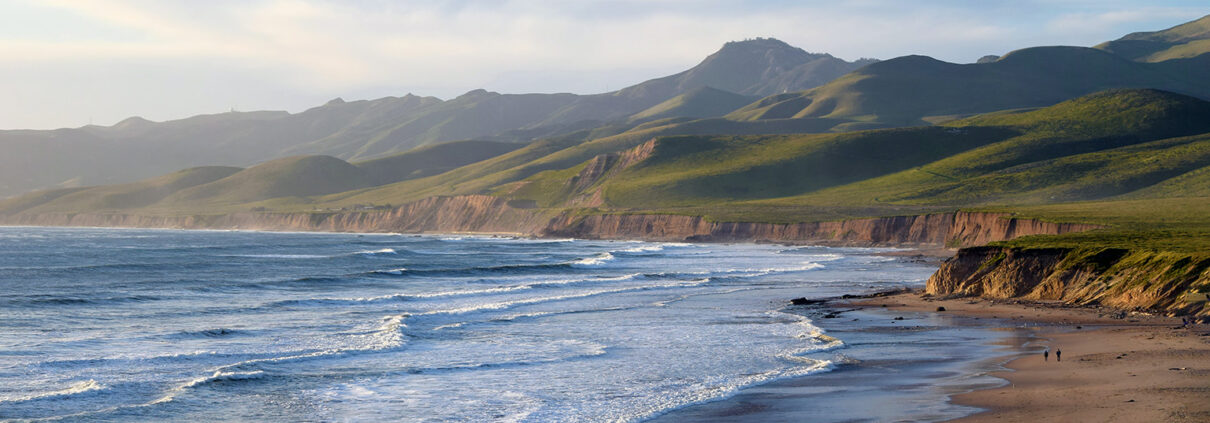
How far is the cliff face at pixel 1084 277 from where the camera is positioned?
3862 cm

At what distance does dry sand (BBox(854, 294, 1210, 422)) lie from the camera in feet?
74.5

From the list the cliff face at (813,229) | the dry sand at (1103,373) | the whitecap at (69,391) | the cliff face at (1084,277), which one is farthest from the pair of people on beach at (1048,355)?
the cliff face at (813,229)

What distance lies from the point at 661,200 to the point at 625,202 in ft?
21.8

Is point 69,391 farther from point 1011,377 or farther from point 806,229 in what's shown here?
point 806,229

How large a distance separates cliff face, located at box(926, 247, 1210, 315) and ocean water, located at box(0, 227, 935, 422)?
396 inches

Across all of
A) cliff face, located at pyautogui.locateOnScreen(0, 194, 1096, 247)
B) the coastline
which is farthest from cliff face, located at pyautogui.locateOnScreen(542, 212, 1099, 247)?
the coastline

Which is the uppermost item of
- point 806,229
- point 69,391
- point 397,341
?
point 69,391

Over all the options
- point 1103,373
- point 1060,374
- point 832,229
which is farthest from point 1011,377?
point 832,229

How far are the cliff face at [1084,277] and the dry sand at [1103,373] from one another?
4.98 ft

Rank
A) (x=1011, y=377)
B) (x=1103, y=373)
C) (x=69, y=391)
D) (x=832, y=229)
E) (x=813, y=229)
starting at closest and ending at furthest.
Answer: (x=69, y=391), (x=1103, y=373), (x=1011, y=377), (x=832, y=229), (x=813, y=229)

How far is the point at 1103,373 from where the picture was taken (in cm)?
2806

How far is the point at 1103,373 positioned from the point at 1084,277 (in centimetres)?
1880

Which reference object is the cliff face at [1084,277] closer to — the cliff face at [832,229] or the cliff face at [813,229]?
the cliff face at [832,229]

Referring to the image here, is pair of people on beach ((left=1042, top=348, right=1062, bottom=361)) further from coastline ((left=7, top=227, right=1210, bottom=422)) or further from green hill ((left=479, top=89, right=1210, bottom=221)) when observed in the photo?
green hill ((left=479, top=89, right=1210, bottom=221))
